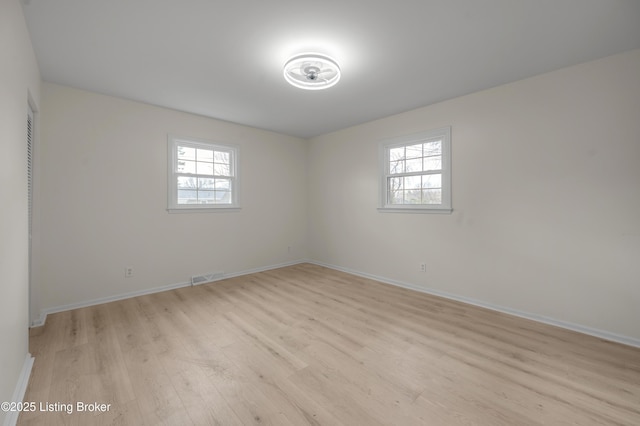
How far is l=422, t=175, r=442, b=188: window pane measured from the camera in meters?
3.73

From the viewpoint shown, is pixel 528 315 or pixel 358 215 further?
pixel 358 215

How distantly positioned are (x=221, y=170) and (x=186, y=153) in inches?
23.9

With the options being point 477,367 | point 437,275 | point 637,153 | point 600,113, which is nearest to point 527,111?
point 600,113

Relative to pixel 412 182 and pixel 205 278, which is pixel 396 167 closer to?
pixel 412 182

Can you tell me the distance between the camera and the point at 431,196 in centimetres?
382

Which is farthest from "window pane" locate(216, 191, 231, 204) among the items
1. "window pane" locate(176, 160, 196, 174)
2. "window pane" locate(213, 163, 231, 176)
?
"window pane" locate(176, 160, 196, 174)

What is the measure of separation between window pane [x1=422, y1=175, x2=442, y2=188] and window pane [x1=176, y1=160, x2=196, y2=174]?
3627 millimetres

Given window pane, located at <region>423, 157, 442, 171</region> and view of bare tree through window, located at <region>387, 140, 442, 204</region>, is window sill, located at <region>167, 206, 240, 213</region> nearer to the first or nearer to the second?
view of bare tree through window, located at <region>387, 140, 442, 204</region>

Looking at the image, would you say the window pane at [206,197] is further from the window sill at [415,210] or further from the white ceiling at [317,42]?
the window sill at [415,210]

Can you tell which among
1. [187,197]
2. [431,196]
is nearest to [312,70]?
[431,196]

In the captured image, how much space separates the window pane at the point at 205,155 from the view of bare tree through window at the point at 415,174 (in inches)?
119

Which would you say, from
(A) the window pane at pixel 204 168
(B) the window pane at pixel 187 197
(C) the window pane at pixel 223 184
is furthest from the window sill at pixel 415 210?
(B) the window pane at pixel 187 197

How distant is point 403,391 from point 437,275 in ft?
7.31

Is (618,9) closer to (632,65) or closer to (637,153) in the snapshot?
(632,65)
